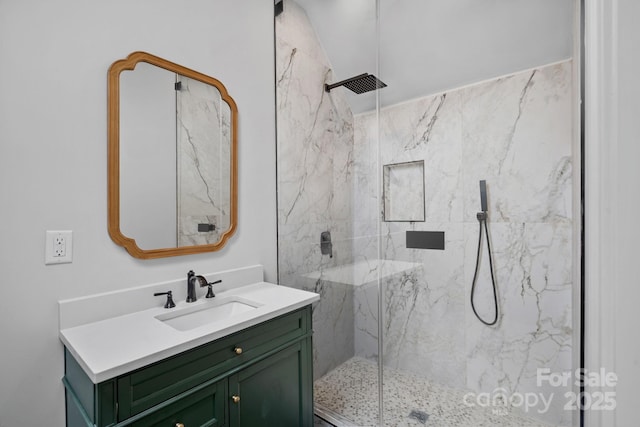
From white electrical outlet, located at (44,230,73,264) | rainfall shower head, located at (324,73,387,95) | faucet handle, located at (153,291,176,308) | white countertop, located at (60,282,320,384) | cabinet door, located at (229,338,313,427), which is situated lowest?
cabinet door, located at (229,338,313,427)

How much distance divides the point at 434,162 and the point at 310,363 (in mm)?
1504

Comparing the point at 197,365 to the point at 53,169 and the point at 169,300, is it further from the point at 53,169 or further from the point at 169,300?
the point at 53,169

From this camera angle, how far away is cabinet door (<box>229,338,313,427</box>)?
3.87ft

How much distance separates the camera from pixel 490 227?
1.92m

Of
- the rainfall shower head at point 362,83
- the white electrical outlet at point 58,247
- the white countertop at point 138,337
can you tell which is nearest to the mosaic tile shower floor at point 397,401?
the white countertop at point 138,337

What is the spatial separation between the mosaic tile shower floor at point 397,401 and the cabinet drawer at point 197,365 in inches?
34.4

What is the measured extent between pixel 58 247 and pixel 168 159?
1.87 ft

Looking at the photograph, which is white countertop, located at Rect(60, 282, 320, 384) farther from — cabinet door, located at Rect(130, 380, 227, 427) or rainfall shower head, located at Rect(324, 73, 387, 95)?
rainfall shower head, located at Rect(324, 73, 387, 95)

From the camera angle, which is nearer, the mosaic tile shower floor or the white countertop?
the white countertop

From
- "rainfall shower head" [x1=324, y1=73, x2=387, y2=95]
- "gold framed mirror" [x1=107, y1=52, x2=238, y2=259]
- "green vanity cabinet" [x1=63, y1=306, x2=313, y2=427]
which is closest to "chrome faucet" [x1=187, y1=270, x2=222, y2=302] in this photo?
"gold framed mirror" [x1=107, y1=52, x2=238, y2=259]

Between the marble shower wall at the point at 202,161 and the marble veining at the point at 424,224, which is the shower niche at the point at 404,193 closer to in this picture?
the marble veining at the point at 424,224

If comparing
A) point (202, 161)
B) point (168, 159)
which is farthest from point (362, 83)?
point (168, 159)

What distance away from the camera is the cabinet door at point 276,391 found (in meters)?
1.18

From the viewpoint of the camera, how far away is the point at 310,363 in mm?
1505
